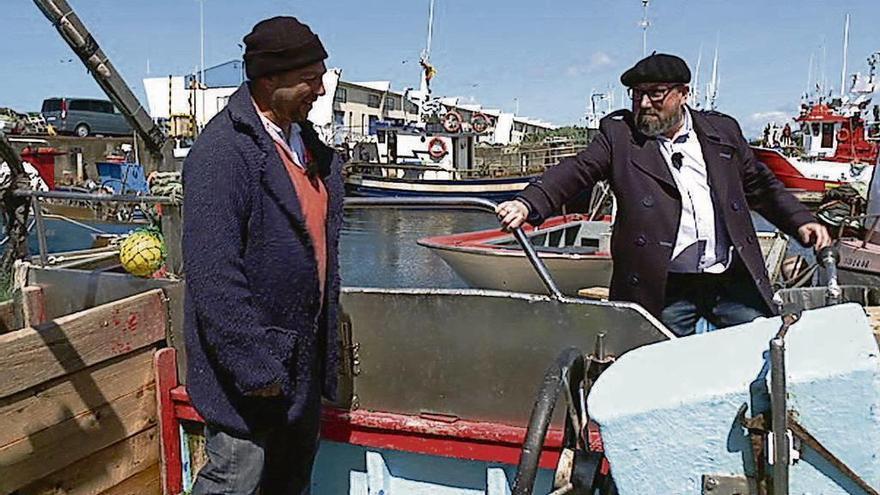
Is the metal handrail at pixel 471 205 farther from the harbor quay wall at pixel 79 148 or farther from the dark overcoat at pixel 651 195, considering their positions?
the harbor quay wall at pixel 79 148

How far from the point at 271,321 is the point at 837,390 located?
145cm

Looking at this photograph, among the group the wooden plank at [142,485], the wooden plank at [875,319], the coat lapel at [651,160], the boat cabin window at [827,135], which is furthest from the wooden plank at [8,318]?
the boat cabin window at [827,135]

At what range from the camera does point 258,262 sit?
2.30 metres

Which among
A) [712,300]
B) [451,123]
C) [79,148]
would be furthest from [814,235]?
[79,148]

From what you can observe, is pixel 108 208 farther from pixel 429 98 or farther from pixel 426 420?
pixel 429 98

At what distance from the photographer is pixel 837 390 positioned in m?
1.51

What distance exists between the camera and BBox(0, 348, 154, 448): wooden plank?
106 inches

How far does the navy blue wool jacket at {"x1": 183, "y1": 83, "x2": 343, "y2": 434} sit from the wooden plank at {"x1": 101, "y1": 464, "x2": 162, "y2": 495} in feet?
3.17

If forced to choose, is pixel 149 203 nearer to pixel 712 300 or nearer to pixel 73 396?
pixel 73 396

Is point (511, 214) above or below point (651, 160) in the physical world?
below

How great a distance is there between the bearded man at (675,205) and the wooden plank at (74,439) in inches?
64.4

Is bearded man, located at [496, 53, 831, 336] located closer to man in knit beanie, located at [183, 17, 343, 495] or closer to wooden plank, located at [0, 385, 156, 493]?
man in knit beanie, located at [183, 17, 343, 495]

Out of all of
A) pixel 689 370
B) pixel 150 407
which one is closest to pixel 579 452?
pixel 689 370

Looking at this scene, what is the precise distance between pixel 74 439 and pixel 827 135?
29672mm
